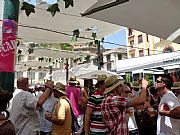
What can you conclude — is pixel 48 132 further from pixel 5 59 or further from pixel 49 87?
pixel 5 59

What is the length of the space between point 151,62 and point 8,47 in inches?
508

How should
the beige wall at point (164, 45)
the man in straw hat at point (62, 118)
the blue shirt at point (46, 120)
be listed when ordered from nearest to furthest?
the man in straw hat at point (62, 118) → the blue shirt at point (46, 120) → the beige wall at point (164, 45)

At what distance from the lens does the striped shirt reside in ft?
11.8

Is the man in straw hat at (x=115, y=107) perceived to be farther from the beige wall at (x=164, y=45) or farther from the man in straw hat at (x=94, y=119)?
the beige wall at (x=164, y=45)

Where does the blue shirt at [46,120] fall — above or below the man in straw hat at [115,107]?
below

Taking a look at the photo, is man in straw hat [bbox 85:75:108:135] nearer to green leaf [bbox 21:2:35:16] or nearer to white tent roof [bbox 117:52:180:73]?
green leaf [bbox 21:2:35:16]

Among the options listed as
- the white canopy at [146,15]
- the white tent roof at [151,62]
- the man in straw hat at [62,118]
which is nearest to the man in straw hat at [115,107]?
the white canopy at [146,15]

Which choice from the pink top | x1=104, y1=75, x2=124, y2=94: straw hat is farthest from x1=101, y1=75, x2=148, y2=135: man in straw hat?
the pink top

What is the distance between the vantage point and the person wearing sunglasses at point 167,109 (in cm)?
363

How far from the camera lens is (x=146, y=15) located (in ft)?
11.5

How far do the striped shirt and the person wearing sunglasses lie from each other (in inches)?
28.7

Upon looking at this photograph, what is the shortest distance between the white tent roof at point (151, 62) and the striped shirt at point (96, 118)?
10593 mm

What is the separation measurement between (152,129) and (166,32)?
3108 mm

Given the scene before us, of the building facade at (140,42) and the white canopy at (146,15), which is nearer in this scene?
the white canopy at (146,15)
